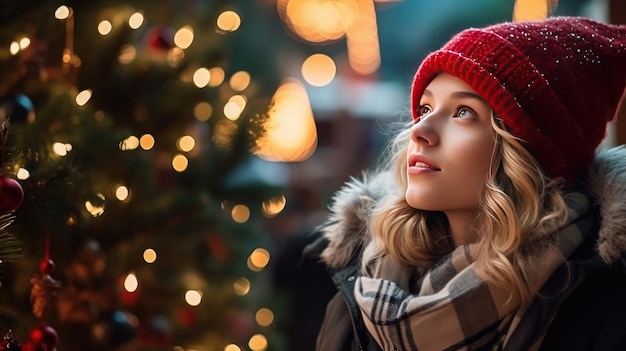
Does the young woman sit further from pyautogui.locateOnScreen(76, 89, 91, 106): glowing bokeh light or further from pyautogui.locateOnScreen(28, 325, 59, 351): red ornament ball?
pyautogui.locateOnScreen(76, 89, 91, 106): glowing bokeh light

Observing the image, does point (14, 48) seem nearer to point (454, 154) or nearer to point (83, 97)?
point (83, 97)

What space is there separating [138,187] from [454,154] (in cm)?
87

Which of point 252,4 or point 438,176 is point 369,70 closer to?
point 252,4

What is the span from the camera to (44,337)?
1.50 meters

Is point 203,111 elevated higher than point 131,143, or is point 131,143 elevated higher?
point 131,143

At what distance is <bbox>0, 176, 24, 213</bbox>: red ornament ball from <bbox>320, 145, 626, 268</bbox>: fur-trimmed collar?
741 mm

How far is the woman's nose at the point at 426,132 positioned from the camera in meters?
1.58

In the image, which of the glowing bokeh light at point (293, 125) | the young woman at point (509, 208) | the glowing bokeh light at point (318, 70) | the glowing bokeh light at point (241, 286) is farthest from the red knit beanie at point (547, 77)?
the glowing bokeh light at point (318, 70)

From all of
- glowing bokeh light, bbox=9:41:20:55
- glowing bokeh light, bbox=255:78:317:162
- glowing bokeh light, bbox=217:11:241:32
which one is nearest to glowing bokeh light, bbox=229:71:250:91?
glowing bokeh light, bbox=217:11:241:32

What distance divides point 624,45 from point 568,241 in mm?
425

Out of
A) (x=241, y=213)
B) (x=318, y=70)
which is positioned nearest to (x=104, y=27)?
(x=241, y=213)

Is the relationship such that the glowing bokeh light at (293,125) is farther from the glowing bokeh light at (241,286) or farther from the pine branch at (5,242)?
the pine branch at (5,242)

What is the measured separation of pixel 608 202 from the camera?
1.54 metres

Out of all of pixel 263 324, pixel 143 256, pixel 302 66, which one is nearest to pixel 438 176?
pixel 143 256
